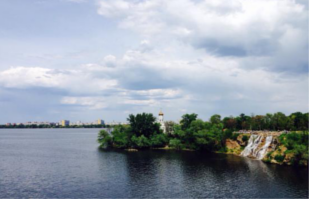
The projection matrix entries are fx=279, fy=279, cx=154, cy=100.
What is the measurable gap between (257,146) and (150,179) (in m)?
49.0

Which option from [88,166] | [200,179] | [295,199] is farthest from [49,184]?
[295,199]

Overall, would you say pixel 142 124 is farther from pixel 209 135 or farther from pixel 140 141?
pixel 209 135

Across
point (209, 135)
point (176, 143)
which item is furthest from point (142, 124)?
point (209, 135)

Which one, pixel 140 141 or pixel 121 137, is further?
pixel 121 137

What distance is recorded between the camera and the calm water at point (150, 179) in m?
53.1

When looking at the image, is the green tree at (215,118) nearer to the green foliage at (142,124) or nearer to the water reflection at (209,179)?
the green foliage at (142,124)

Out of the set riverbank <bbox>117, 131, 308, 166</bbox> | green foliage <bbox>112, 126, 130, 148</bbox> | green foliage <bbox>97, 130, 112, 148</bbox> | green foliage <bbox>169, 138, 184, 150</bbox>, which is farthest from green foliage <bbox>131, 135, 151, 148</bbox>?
riverbank <bbox>117, 131, 308, 166</bbox>

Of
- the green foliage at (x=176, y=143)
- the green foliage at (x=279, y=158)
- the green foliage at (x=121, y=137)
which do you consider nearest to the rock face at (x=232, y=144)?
the green foliage at (x=176, y=143)

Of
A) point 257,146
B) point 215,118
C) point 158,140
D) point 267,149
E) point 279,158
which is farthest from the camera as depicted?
point 215,118

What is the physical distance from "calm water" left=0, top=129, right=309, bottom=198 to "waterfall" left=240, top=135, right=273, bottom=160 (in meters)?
5.49

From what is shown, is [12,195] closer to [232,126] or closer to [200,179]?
[200,179]

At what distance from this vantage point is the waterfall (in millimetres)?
91750

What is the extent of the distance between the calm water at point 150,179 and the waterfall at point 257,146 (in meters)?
5.49

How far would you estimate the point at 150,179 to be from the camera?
63.8m
